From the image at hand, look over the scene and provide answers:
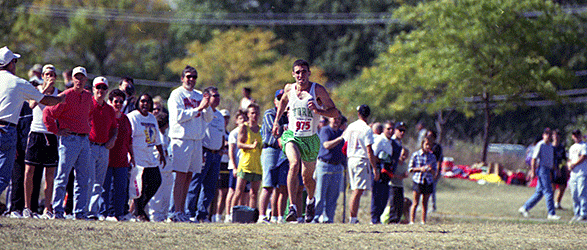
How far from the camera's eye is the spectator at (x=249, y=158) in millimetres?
12297

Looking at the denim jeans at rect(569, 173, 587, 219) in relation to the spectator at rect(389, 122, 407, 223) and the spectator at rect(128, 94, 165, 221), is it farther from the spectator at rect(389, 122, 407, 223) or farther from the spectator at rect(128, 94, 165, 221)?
the spectator at rect(128, 94, 165, 221)

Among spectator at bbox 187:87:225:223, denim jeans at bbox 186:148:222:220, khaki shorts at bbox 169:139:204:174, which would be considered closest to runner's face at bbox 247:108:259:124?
spectator at bbox 187:87:225:223

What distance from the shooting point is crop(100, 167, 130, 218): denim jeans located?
10883 mm

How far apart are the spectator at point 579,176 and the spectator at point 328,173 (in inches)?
245

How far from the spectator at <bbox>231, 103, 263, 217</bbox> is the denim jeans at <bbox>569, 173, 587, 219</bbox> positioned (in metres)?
7.71

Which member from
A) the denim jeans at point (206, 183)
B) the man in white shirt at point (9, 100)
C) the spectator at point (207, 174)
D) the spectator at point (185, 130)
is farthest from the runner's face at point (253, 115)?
the man in white shirt at point (9, 100)

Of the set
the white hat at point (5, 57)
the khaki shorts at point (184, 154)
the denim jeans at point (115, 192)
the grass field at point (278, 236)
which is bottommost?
the grass field at point (278, 236)

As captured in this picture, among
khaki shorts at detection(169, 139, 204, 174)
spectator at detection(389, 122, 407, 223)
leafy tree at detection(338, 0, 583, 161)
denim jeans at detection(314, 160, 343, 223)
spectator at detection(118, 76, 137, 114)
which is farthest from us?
leafy tree at detection(338, 0, 583, 161)

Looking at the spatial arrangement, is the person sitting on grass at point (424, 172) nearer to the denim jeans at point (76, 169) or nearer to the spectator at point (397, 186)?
the spectator at point (397, 186)

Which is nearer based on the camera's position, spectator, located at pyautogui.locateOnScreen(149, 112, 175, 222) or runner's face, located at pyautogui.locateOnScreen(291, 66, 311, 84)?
runner's face, located at pyautogui.locateOnScreen(291, 66, 311, 84)

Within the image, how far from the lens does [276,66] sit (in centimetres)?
5075

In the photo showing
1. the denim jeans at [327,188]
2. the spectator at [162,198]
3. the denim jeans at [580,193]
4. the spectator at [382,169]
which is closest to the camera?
the spectator at [162,198]

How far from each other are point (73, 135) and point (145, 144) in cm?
154

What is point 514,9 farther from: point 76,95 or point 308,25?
point 308,25
